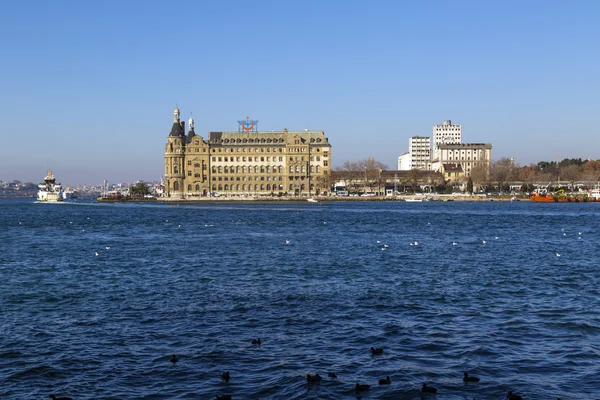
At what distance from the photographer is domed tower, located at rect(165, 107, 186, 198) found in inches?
6693

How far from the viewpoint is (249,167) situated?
17325 cm

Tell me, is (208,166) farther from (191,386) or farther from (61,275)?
(191,386)

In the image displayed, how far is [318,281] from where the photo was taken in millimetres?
28453

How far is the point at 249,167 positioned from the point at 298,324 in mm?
154427

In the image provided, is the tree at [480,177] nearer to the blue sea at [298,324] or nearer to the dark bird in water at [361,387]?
the blue sea at [298,324]

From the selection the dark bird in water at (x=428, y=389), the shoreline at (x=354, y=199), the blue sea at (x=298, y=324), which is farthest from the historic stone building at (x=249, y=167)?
the dark bird in water at (x=428, y=389)

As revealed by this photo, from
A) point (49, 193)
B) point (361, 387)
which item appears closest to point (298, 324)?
point (361, 387)

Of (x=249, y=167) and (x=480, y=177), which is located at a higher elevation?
(x=249, y=167)

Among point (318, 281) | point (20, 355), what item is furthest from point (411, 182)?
point (20, 355)

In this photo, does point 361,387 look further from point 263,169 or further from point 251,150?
point 251,150

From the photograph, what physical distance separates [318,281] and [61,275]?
12695 millimetres

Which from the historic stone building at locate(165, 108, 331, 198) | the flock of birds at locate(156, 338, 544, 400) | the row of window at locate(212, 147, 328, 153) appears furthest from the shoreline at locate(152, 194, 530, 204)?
the flock of birds at locate(156, 338, 544, 400)

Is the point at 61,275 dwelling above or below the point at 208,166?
below

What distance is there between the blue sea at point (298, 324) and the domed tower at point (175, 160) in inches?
5182
